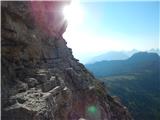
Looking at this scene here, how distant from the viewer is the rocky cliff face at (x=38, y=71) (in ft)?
80.1

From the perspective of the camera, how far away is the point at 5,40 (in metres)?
29.7

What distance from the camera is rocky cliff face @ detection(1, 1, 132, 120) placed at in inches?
961

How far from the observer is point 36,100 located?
25500 mm

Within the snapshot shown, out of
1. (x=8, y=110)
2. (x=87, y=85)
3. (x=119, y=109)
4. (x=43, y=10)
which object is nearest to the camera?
(x=8, y=110)

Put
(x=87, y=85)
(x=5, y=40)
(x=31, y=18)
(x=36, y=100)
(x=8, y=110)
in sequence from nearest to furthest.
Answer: (x=8, y=110), (x=36, y=100), (x=5, y=40), (x=31, y=18), (x=87, y=85)

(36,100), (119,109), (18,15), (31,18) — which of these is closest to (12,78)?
(36,100)

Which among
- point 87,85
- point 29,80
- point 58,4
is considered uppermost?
point 58,4

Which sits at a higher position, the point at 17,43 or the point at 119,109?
the point at 17,43

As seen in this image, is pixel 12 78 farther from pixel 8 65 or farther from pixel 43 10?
pixel 43 10

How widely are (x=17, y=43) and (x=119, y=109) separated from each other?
37021 mm

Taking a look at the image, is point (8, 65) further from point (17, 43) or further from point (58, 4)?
point (58, 4)

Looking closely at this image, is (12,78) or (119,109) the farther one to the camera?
(119,109)

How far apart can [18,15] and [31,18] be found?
4271 mm

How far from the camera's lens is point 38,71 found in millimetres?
33031
